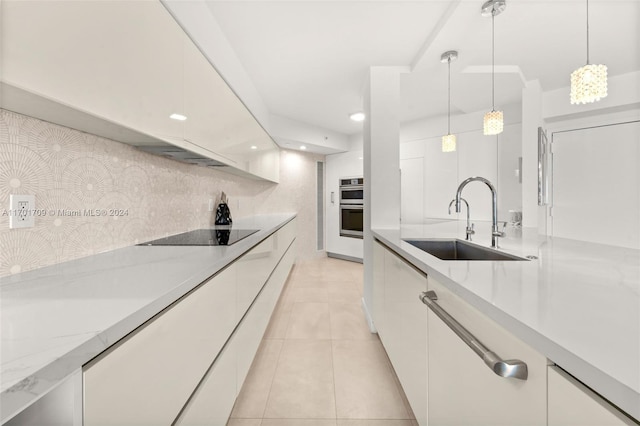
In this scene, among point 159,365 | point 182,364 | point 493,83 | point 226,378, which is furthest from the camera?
point 493,83

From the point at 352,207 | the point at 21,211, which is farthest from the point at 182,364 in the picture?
the point at 352,207

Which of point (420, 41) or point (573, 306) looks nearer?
point (573, 306)

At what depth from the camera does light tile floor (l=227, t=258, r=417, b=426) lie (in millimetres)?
1424

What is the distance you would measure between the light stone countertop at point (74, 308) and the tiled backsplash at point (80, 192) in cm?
9

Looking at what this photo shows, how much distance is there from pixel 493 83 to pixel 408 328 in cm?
295

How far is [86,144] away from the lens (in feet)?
3.71

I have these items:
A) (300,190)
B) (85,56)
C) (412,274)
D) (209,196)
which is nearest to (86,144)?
(85,56)

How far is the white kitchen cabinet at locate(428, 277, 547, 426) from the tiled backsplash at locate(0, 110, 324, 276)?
1.41 meters

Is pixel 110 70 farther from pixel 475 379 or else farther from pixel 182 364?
pixel 475 379

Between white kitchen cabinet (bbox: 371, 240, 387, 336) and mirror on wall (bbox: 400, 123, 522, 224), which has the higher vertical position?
mirror on wall (bbox: 400, 123, 522, 224)

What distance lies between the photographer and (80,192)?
3.60 feet

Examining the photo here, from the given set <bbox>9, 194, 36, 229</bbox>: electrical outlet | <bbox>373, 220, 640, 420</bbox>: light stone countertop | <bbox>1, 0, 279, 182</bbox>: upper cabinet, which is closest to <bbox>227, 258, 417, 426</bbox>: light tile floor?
<bbox>373, 220, 640, 420</bbox>: light stone countertop

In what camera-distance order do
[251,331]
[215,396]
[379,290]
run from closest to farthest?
[215,396] < [251,331] < [379,290]

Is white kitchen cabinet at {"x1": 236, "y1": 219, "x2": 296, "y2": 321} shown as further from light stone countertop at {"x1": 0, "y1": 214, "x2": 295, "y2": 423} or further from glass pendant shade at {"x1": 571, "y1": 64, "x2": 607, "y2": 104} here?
glass pendant shade at {"x1": 571, "y1": 64, "x2": 607, "y2": 104}
